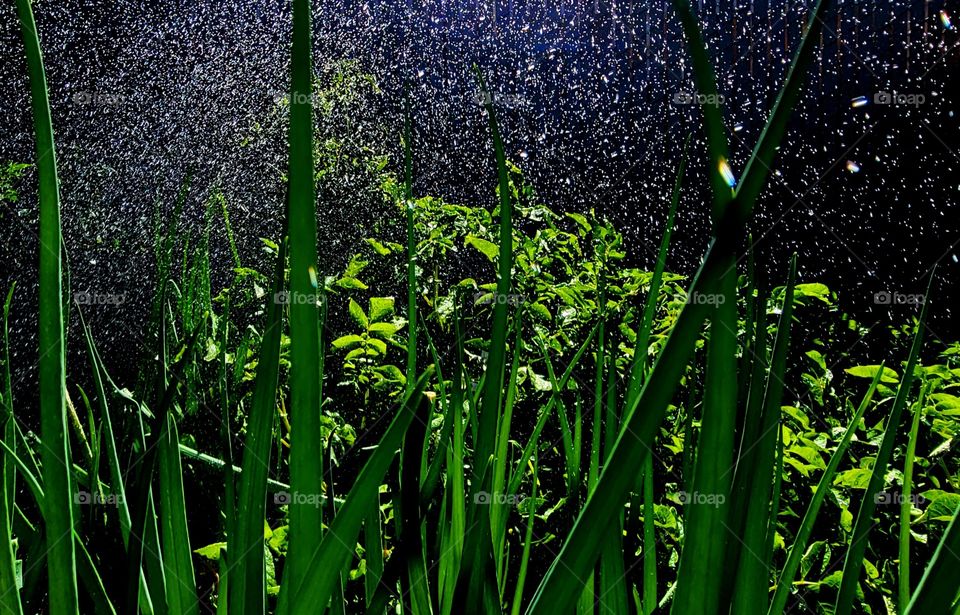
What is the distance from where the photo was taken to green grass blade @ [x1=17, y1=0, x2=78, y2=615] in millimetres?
219

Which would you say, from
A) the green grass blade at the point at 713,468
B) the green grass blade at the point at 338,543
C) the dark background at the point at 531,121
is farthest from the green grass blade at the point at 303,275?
the dark background at the point at 531,121

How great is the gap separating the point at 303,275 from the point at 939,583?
0.21m

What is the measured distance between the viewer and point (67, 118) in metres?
2.47

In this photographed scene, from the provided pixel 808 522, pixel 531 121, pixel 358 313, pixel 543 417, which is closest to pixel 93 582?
pixel 543 417

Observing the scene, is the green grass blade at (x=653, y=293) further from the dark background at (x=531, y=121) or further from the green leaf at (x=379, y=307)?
the dark background at (x=531, y=121)

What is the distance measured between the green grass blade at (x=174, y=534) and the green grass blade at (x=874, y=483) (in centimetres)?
36

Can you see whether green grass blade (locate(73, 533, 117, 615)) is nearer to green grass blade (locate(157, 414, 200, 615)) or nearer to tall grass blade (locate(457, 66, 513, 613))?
green grass blade (locate(157, 414, 200, 615))

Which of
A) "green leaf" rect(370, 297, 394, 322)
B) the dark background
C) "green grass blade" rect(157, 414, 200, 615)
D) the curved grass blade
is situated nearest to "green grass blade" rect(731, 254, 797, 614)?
the curved grass blade

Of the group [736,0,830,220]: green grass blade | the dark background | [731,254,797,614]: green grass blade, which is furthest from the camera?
the dark background

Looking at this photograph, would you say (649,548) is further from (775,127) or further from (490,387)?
(775,127)

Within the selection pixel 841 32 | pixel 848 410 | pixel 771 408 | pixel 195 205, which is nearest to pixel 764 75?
pixel 841 32

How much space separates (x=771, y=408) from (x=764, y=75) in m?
3.23

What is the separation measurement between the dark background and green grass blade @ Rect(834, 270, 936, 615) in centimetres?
211

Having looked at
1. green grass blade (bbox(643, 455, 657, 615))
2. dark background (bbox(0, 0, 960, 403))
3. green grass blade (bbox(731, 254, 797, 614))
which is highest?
dark background (bbox(0, 0, 960, 403))
